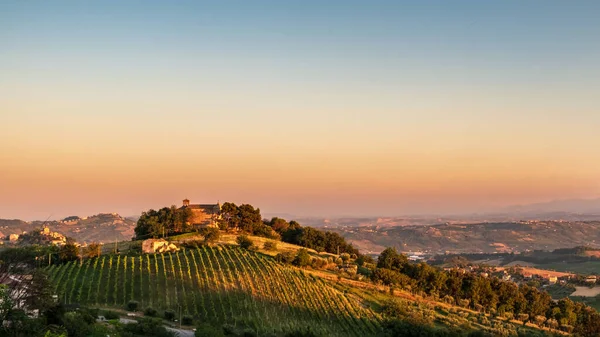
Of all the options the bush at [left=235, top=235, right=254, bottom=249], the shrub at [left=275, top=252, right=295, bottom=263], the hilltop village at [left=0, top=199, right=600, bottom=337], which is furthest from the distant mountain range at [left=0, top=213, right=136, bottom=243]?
the shrub at [left=275, top=252, right=295, bottom=263]

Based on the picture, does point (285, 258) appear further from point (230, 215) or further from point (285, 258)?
point (230, 215)

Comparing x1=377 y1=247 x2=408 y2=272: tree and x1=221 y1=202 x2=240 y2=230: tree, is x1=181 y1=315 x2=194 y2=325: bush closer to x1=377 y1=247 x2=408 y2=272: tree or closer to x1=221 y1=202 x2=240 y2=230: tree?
x1=377 y1=247 x2=408 y2=272: tree

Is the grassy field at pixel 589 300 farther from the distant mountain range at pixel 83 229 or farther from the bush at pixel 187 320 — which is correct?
the distant mountain range at pixel 83 229

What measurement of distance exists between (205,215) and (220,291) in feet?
153

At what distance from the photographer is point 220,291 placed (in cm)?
4616

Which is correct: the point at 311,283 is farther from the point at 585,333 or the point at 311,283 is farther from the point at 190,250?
the point at 585,333

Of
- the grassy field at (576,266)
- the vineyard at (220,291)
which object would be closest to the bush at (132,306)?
the vineyard at (220,291)

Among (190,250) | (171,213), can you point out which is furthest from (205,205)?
(190,250)

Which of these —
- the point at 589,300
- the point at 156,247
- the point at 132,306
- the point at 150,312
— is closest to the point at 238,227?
the point at 156,247

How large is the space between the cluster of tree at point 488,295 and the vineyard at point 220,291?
15.6m

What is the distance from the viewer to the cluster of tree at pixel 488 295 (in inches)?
2472

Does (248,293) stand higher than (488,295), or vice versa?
(248,293)

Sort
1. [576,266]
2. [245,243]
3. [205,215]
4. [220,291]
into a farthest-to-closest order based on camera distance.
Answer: [576,266] → [205,215] → [245,243] → [220,291]

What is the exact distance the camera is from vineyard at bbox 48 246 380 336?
4200 centimetres
